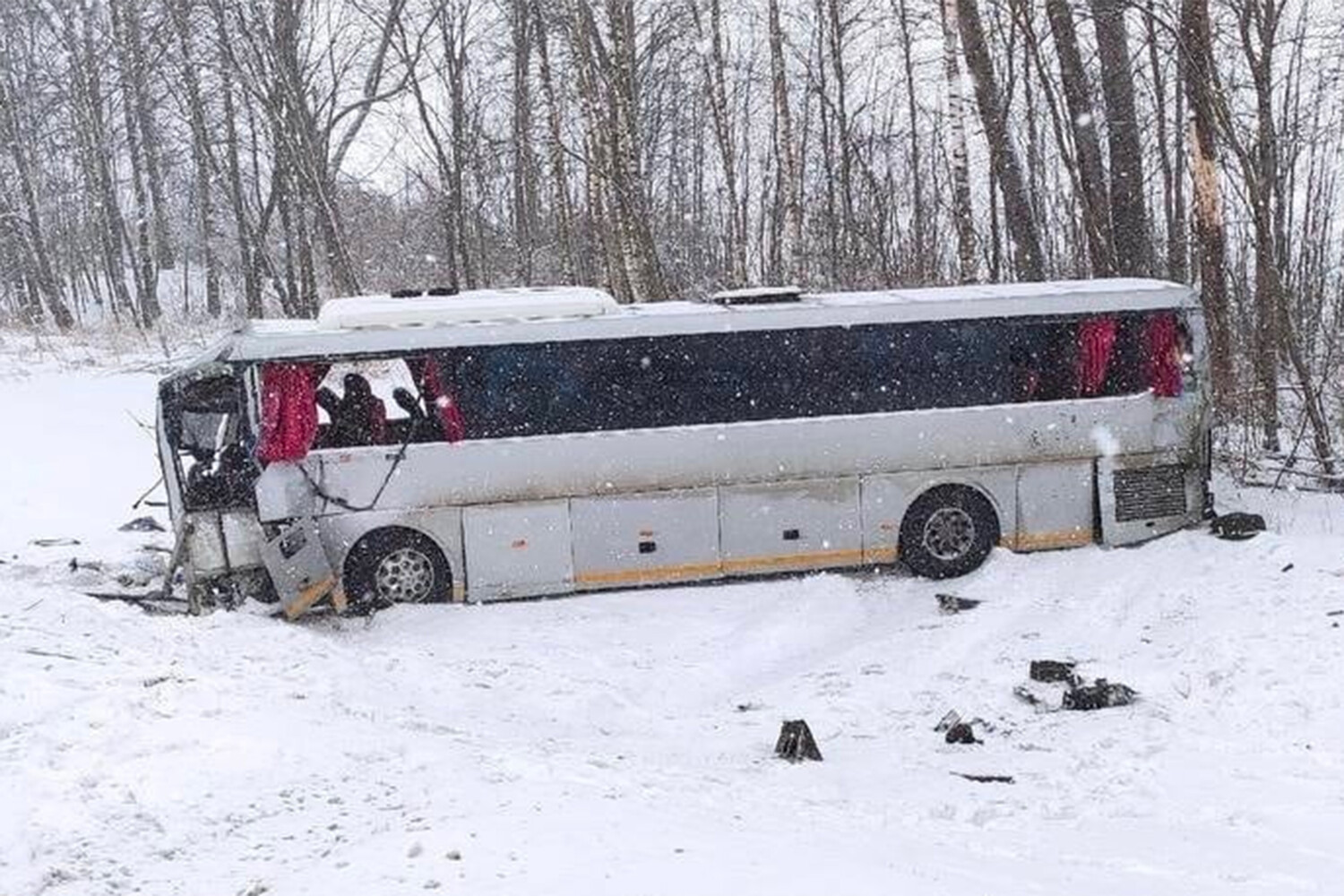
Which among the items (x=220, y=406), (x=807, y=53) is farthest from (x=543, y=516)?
(x=807, y=53)

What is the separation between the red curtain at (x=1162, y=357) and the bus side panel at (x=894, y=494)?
1.83 metres

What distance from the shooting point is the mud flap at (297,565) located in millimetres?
10273

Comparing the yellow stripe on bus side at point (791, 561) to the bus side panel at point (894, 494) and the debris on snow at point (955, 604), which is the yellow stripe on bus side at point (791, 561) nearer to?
the bus side panel at point (894, 494)

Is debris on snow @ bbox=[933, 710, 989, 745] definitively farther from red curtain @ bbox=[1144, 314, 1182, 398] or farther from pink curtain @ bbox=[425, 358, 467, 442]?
red curtain @ bbox=[1144, 314, 1182, 398]

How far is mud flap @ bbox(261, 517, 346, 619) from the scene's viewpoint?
1027 centimetres

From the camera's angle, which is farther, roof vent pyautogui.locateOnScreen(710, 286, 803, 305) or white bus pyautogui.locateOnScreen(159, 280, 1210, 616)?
roof vent pyautogui.locateOnScreen(710, 286, 803, 305)

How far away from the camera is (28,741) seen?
6.20 metres

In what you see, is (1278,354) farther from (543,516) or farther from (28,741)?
(28,741)

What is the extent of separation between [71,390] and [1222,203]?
1889 centimetres

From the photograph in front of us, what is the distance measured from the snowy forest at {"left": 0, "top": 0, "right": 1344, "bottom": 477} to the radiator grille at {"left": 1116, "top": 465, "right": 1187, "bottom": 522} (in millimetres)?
2174

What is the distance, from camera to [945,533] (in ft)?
39.2


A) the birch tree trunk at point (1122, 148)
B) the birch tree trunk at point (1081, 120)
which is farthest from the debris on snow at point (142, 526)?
the birch tree trunk at point (1122, 148)

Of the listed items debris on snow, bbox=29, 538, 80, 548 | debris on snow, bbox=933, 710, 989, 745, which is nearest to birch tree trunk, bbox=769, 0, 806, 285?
debris on snow, bbox=29, 538, 80, 548

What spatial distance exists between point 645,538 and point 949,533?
9.83 feet
